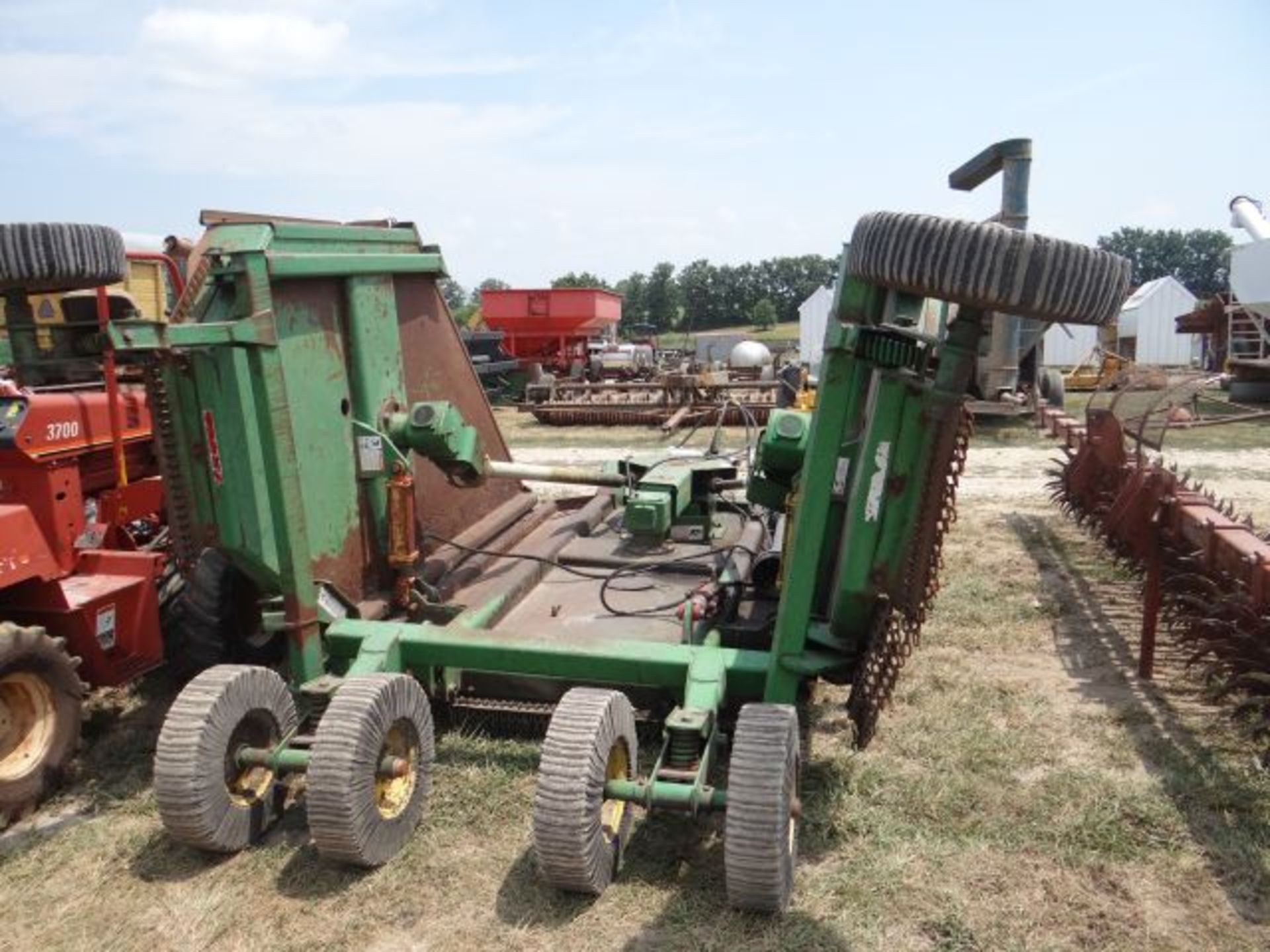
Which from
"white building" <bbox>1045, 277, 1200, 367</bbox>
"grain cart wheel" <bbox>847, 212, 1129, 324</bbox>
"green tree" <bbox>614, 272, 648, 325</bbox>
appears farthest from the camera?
"green tree" <bbox>614, 272, 648, 325</bbox>

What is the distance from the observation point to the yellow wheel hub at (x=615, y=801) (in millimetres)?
2820

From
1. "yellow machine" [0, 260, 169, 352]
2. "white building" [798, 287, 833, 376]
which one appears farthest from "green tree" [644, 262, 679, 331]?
"yellow machine" [0, 260, 169, 352]

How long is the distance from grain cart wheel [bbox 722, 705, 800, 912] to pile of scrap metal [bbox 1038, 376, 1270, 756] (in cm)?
178

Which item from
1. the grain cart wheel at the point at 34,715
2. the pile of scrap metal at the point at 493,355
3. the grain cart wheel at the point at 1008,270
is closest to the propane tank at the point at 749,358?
the pile of scrap metal at the point at 493,355

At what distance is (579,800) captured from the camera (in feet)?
8.61

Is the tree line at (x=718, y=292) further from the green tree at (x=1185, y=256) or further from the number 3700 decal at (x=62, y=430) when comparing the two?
the number 3700 decal at (x=62, y=430)

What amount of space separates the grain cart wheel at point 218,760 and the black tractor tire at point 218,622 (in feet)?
2.61

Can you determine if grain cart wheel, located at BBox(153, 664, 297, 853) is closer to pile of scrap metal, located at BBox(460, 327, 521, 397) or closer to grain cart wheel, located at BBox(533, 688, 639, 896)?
grain cart wheel, located at BBox(533, 688, 639, 896)

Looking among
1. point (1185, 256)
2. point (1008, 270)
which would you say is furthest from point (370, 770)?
point (1185, 256)

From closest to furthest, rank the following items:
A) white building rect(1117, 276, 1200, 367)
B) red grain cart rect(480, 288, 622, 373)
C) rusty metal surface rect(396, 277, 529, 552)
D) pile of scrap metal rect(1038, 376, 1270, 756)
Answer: pile of scrap metal rect(1038, 376, 1270, 756) < rusty metal surface rect(396, 277, 529, 552) < red grain cart rect(480, 288, 622, 373) < white building rect(1117, 276, 1200, 367)

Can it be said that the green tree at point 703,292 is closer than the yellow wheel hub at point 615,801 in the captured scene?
No

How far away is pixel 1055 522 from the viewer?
775cm

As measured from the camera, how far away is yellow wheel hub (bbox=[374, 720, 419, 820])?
3.03 metres

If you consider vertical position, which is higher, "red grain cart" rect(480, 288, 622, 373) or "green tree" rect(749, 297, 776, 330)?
"red grain cart" rect(480, 288, 622, 373)
